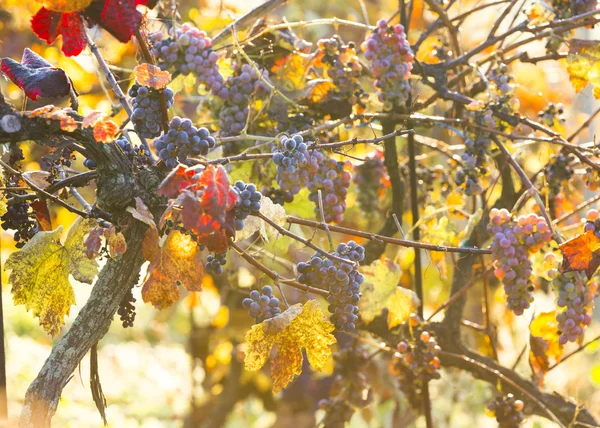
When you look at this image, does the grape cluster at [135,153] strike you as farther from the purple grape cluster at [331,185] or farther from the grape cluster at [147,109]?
the purple grape cluster at [331,185]

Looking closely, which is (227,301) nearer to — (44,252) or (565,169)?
(565,169)

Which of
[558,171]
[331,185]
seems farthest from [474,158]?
[331,185]

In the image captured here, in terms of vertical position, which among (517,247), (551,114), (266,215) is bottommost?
(266,215)

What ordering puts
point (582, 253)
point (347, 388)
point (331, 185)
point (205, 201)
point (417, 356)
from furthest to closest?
point (347, 388) → point (417, 356) → point (331, 185) → point (582, 253) → point (205, 201)

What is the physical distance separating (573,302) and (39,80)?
77 cm

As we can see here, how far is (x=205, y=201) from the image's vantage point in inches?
24.8

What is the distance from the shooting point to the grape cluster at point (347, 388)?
1.41 m

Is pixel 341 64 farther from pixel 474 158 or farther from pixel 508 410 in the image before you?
pixel 508 410

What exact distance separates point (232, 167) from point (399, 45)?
0.35 meters

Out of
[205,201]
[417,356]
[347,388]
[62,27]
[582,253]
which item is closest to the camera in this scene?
[205,201]

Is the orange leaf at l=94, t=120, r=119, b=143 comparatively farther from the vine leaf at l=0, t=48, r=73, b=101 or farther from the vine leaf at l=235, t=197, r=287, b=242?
the vine leaf at l=235, t=197, r=287, b=242

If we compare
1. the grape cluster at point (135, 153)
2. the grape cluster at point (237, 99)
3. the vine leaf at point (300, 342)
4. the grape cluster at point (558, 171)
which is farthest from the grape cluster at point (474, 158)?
the grape cluster at point (135, 153)

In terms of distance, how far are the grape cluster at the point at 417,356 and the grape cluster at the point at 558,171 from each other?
13.0 inches

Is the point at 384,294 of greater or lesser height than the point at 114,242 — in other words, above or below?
above
